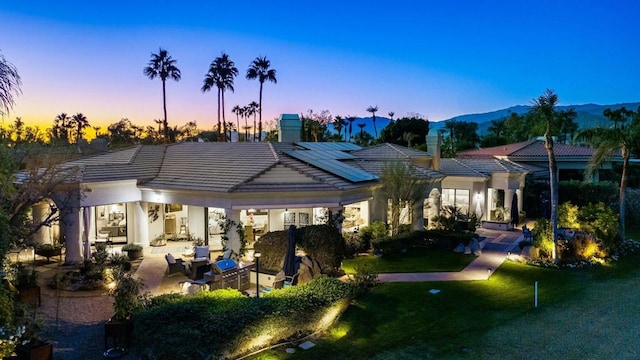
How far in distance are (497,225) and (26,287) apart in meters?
27.0

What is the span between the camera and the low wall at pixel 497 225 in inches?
1139

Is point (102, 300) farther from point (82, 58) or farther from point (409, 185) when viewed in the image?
point (82, 58)

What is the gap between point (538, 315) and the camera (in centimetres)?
1310

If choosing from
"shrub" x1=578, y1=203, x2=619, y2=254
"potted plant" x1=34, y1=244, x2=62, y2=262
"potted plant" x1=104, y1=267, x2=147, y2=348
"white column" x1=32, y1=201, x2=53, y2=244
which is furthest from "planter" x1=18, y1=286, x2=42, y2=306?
"shrub" x1=578, y1=203, x2=619, y2=254

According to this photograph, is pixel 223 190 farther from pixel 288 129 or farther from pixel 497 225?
pixel 497 225

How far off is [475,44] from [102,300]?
1453 inches

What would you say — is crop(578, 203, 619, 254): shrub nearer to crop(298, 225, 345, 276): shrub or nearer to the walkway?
the walkway

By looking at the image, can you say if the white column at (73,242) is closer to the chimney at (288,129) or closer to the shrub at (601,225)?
the chimney at (288,129)

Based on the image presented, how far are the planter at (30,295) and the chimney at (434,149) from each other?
26.1m

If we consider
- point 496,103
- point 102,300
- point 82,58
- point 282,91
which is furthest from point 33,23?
point 496,103

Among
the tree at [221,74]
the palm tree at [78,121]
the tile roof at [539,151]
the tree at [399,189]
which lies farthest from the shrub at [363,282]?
the palm tree at [78,121]

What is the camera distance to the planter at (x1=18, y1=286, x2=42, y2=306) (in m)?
13.3

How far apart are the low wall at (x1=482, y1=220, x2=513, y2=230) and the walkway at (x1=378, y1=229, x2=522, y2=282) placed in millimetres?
1858

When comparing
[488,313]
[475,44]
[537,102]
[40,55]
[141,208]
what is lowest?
[488,313]
